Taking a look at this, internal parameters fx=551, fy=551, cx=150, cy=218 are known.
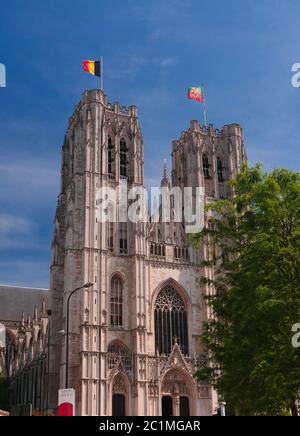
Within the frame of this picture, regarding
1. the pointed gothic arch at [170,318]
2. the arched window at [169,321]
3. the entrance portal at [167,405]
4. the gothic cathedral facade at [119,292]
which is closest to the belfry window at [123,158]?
the gothic cathedral facade at [119,292]

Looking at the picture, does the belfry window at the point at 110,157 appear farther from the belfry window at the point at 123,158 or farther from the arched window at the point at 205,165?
the arched window at the point at 205,165

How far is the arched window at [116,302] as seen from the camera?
4603 centimetres

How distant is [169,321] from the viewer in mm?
48000

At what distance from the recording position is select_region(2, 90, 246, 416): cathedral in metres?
43.1

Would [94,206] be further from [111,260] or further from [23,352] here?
[23,352]

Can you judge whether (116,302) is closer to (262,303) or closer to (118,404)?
(118,404)

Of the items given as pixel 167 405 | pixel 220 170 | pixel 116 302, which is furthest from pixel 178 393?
pixel 220 170

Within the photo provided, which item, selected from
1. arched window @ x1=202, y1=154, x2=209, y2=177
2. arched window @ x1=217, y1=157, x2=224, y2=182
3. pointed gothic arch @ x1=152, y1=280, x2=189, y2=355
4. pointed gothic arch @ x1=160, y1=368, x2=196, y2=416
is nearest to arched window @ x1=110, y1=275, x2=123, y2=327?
pointed gothic arch @ x1=152, y1=280, x2=189, y2=355

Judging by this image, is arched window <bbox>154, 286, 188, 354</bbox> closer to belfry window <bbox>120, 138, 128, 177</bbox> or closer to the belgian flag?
belfry window <bbox>120, 138, 128, 177</bbox>

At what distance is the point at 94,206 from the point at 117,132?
29.7 feet

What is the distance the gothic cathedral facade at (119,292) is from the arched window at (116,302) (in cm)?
9

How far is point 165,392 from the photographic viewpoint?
148 feet
